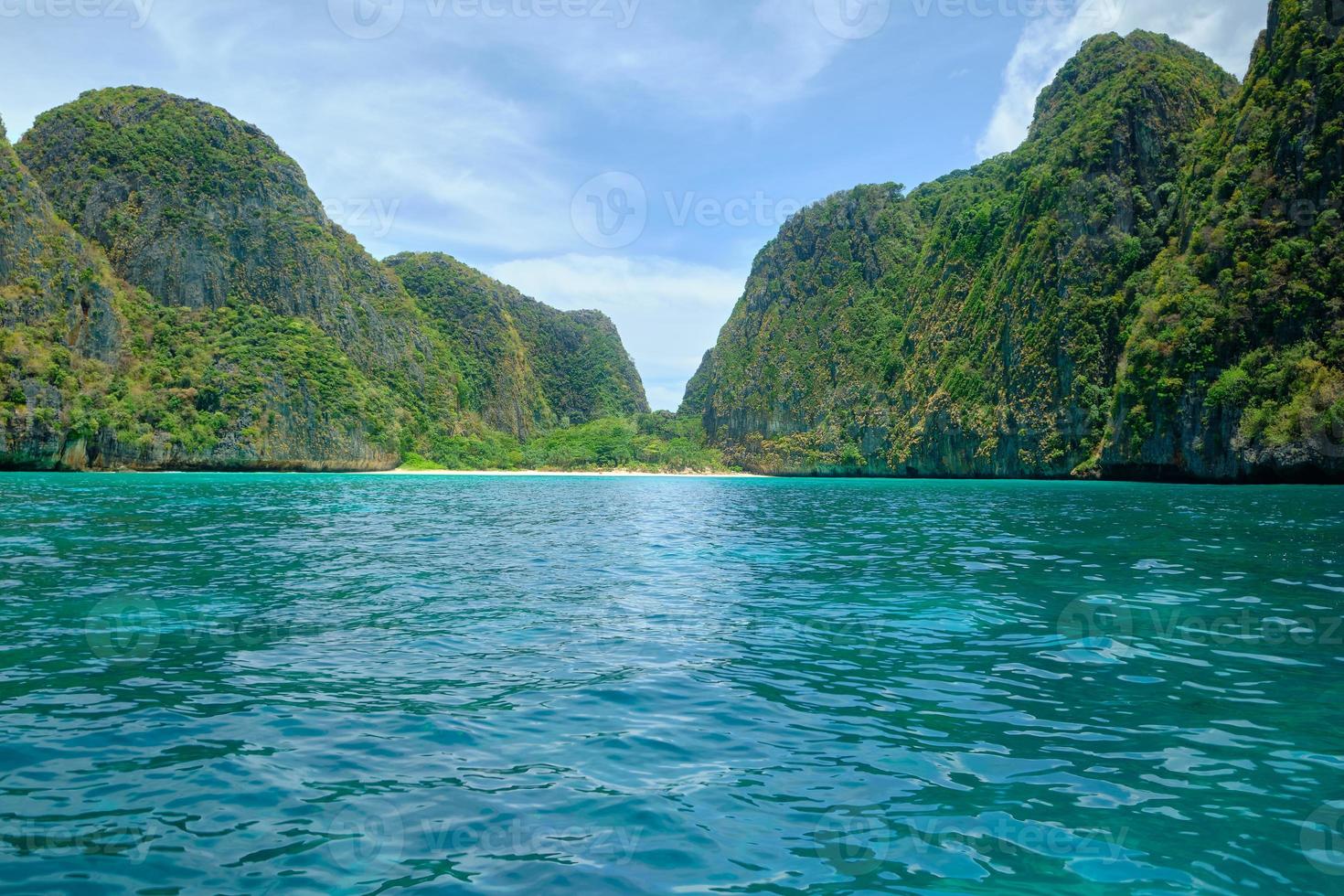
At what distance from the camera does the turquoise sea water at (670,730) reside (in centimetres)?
658

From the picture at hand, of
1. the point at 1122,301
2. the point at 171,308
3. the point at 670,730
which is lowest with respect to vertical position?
the point at 670,730

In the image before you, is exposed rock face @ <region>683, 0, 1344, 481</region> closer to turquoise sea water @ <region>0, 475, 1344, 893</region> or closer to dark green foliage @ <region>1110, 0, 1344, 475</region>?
dark green foliage @ <region>1110, 0, 1344, 475</region>

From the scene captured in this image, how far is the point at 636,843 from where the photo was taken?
6.88 meters

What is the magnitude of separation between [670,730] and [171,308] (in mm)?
178985

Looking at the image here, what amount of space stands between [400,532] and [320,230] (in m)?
189

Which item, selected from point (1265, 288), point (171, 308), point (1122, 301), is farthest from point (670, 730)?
point (171, 308)

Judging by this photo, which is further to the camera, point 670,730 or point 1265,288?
point 1265,288

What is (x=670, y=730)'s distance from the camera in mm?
9938

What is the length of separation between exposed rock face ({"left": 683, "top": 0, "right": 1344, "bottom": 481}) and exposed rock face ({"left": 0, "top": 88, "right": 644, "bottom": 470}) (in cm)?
11350

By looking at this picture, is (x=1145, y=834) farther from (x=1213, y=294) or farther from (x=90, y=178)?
(x=90, y=178)

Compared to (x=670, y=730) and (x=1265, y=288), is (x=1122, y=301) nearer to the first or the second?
(x=1265, y=288)

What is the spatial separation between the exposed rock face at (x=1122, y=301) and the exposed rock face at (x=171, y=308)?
114m

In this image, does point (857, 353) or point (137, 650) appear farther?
point (857, 353)

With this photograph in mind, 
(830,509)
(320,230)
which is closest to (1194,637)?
(830,509)
